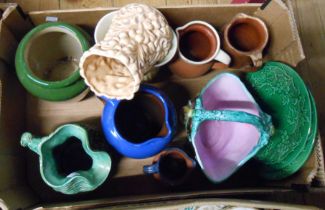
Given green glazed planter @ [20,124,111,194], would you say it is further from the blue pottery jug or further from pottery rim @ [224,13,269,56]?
pottery rim @ [224,13,269,56]

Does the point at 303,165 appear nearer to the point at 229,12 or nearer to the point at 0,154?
the point at 229,12

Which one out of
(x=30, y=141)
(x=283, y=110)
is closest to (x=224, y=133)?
(x=283, y=110)

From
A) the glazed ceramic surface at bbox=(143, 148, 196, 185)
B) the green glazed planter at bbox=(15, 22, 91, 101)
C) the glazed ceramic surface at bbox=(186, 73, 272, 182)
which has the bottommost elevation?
the glazed ceramic surface at bbox=(143, 148, 196, 185)

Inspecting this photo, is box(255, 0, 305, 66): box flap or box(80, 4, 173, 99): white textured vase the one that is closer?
box(80, 4, 173, 99): white textured vase

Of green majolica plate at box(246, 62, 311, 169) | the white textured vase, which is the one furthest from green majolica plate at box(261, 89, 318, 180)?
the white textured vase

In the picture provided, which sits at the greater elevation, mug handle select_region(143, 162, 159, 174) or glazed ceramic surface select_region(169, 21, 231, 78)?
glazed ceramic surface select_region(169, 21, 231, 78)

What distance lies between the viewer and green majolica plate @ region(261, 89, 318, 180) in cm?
61

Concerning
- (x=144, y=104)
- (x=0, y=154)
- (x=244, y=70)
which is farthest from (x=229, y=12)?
(x=0, y=154)

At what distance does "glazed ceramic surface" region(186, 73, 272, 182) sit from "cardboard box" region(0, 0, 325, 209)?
0.05 meters

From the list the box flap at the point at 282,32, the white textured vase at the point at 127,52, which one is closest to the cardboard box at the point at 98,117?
the box flap at the point at 282,32

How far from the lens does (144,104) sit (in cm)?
68

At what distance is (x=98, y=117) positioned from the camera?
29.3 inches

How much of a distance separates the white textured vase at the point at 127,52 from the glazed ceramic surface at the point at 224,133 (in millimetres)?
122

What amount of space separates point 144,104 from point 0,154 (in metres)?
0.28
